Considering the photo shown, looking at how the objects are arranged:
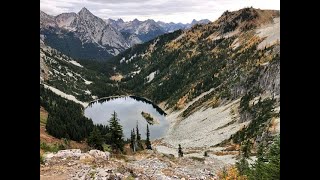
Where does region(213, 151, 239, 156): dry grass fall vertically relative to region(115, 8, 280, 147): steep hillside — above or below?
below

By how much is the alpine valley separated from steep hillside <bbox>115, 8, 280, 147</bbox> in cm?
41

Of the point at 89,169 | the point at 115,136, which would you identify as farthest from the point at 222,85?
the point at 89,169

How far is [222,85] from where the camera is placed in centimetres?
13762

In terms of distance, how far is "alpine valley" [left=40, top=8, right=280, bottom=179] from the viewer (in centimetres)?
3299

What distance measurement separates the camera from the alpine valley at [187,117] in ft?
108

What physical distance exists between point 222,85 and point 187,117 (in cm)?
2168

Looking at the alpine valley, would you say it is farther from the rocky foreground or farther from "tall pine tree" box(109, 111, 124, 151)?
"tall pine tree" box(109, 111, 124, 151)

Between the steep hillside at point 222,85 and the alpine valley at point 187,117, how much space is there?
1.34 ft

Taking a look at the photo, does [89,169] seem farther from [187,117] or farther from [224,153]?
[187,117]

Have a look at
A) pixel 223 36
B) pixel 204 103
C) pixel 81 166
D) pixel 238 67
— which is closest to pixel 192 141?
pixel 204 103

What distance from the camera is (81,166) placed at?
2902 cm

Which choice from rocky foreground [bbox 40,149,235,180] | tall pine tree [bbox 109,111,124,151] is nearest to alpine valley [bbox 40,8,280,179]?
rocky foreground [bbox 40,149,235,180]
